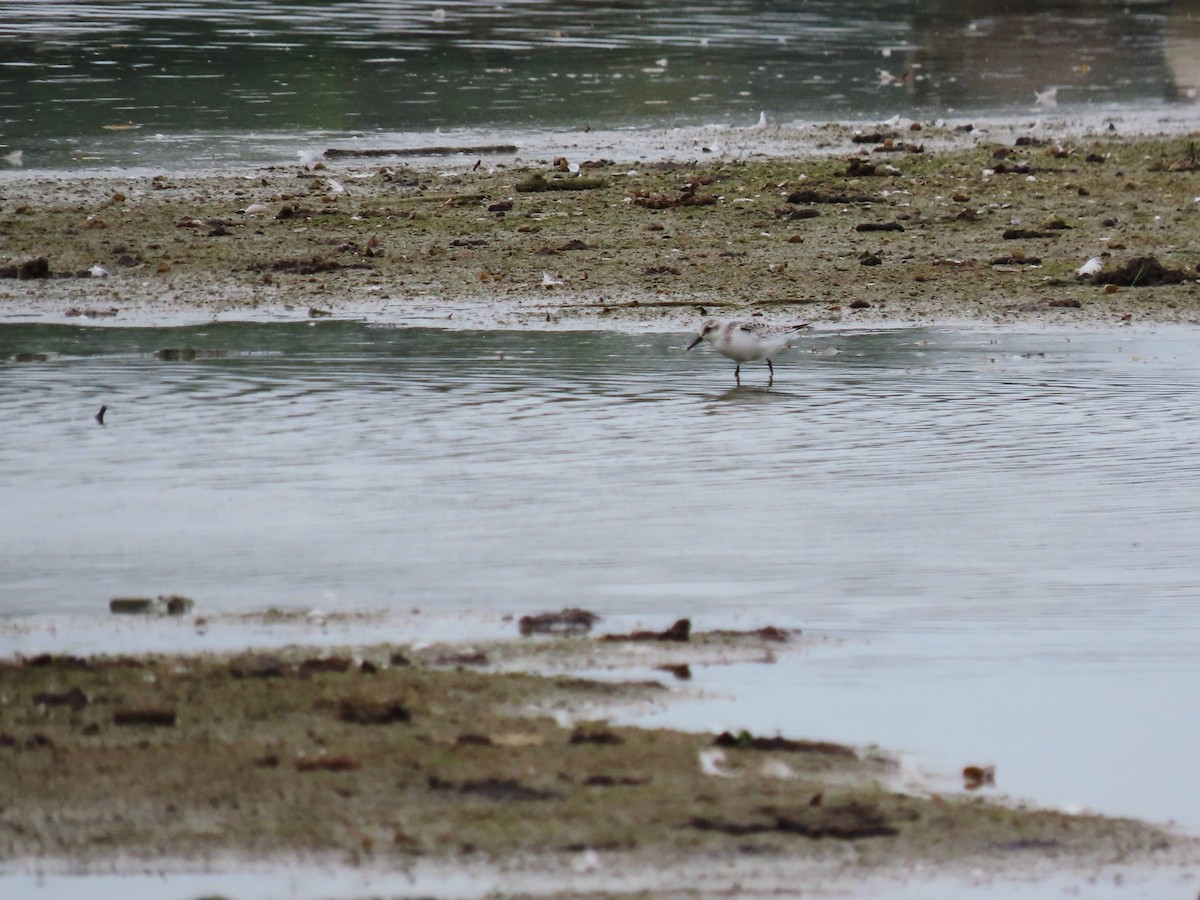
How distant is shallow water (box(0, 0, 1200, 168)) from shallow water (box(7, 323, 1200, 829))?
7.25m

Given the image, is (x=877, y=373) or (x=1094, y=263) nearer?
(x=877, y=373)

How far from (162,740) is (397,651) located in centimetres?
101

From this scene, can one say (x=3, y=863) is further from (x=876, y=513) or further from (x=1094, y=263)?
(x=1094, y=263)

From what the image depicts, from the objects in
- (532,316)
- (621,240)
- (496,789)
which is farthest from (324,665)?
(621,240)

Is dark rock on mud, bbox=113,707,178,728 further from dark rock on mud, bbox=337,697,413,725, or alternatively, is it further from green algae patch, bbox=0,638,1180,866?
dark rock on mud, bbox=337,697,413,725

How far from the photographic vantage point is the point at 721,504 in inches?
334

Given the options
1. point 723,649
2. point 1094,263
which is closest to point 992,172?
point 1094,263

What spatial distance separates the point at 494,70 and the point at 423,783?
68.0 ft

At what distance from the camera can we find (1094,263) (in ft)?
43.5

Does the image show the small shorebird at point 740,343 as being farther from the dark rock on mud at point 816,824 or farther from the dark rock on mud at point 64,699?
the dark rock on mud at point 816,824

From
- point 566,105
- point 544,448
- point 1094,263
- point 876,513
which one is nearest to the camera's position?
point 876,513

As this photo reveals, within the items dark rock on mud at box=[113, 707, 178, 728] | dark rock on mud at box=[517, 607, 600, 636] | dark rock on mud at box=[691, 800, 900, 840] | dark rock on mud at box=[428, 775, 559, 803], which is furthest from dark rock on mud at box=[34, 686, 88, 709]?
dark rock on mud at box=[691, 800, 900, 840]

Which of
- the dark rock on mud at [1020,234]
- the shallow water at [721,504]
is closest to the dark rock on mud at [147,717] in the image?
the shallow water at [721,504]

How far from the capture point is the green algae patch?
5059mm
